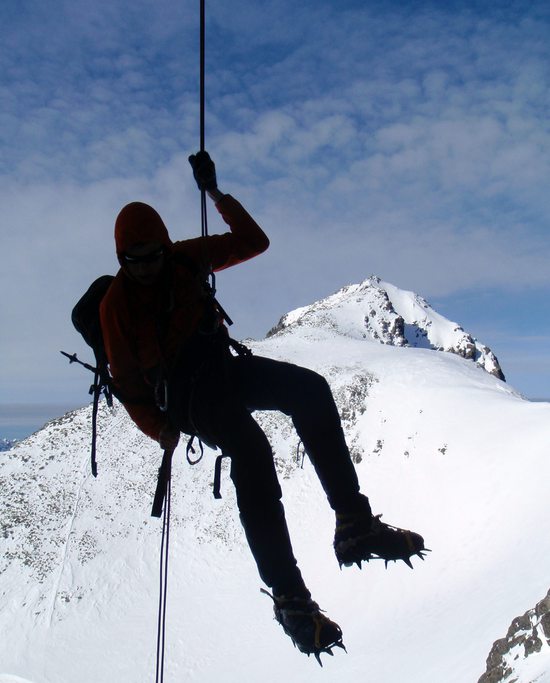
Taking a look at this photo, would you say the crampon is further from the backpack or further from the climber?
the backpack

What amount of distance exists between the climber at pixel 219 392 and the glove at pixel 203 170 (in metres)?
0.64

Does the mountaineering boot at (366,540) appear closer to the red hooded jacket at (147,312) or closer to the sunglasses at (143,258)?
the red hooded jacket at (147,312)

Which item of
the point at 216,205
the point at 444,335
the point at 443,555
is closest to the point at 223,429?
the point at 216,205

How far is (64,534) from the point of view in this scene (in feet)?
107

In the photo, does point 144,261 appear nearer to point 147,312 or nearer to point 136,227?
point 136,227

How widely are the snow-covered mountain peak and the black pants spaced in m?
51.1

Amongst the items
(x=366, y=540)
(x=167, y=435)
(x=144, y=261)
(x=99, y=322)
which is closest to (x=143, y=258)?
(x=144, y=261)

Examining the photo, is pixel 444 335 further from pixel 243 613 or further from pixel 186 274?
pixel 186 274

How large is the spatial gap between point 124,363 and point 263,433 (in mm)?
1383

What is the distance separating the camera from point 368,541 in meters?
4.43

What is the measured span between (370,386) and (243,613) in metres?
17.5

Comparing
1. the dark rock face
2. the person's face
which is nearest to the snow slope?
the dark rock face

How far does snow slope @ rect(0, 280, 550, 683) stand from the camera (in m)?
19.3

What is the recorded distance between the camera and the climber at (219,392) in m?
4.34
